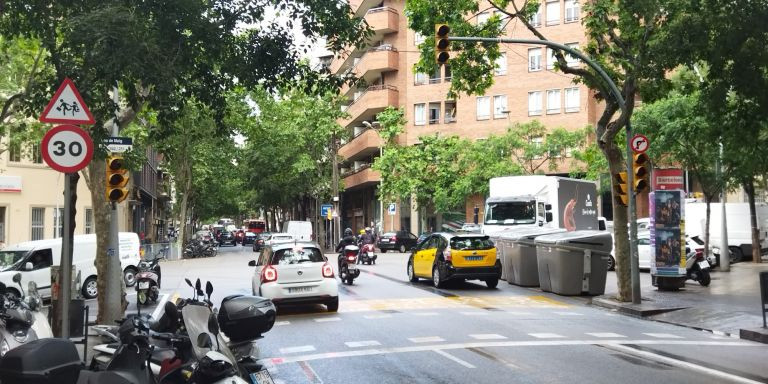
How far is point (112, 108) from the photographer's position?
9562 millimetres

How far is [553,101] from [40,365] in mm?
46799

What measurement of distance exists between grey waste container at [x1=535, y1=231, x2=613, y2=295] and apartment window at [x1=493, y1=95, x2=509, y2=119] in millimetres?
31953

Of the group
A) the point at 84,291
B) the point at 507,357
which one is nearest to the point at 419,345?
the point at 507,357

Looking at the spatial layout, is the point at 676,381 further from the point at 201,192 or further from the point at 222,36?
the point at 201,192

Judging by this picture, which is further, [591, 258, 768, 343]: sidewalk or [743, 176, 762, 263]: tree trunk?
[743, 176, 762, 263]: tree trunk

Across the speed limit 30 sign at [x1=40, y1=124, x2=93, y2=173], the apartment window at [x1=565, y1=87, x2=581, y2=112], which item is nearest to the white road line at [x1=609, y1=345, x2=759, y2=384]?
the speed limit 30 sign at [x1=40, y1=124, x2=93, y2=173]

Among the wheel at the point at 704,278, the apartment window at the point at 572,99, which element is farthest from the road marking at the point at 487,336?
the apartment window at the point at 572,99

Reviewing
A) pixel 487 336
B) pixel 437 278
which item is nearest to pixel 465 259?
pixel 437 278

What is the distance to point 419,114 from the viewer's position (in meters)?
54.0

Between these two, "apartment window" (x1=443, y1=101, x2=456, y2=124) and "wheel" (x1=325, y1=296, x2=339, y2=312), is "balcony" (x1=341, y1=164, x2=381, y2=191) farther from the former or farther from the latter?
"wheel" (x1=325, y1=296, x2=339, y2=312)

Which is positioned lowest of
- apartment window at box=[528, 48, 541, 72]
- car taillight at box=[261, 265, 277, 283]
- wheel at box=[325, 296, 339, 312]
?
wheel at box=[325, 296, 339, 312]

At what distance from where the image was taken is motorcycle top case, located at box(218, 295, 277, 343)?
5.90 metres

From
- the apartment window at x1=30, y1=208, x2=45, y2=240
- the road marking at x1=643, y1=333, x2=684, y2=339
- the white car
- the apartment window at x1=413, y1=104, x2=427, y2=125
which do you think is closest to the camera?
the road marking at x1=643, y1=333, x2=684, y2=339

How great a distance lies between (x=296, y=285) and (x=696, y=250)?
13783 mm
